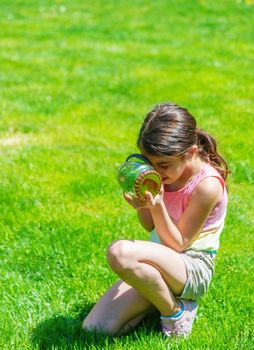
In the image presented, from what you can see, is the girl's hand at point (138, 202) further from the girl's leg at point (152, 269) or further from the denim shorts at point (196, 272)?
the denim shorts at point (196, 272)

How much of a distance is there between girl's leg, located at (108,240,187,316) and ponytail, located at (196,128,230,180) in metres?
0.49

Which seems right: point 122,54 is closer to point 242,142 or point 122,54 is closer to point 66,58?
point 66,58

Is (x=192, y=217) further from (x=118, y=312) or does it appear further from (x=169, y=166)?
(x=118, y=312)

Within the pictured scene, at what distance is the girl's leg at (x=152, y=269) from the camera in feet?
9.61

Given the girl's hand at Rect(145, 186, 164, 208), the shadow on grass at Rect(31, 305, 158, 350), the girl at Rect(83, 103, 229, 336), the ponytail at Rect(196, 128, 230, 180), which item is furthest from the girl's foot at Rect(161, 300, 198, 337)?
the ponytail at Rect(196, 128, 230, 180)

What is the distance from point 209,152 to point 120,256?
Answer: 0.72 m

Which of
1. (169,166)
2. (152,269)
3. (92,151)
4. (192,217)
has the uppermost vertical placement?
(169,166)

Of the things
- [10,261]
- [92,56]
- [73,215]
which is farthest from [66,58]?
[10,261]

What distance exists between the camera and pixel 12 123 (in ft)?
21.3

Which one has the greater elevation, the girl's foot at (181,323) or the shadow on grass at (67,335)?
the girl's foot at (181,323)

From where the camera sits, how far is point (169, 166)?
10.0ft

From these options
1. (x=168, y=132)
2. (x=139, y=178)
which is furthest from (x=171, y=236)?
(x=168, y=132)

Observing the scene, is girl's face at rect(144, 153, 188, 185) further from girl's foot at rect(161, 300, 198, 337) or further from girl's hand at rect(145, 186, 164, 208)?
girl's foot at rect(161, 300, 198, 337)

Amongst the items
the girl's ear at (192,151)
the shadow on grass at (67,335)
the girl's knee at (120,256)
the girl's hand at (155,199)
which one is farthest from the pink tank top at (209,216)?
the shadow on grass at (67,335)
